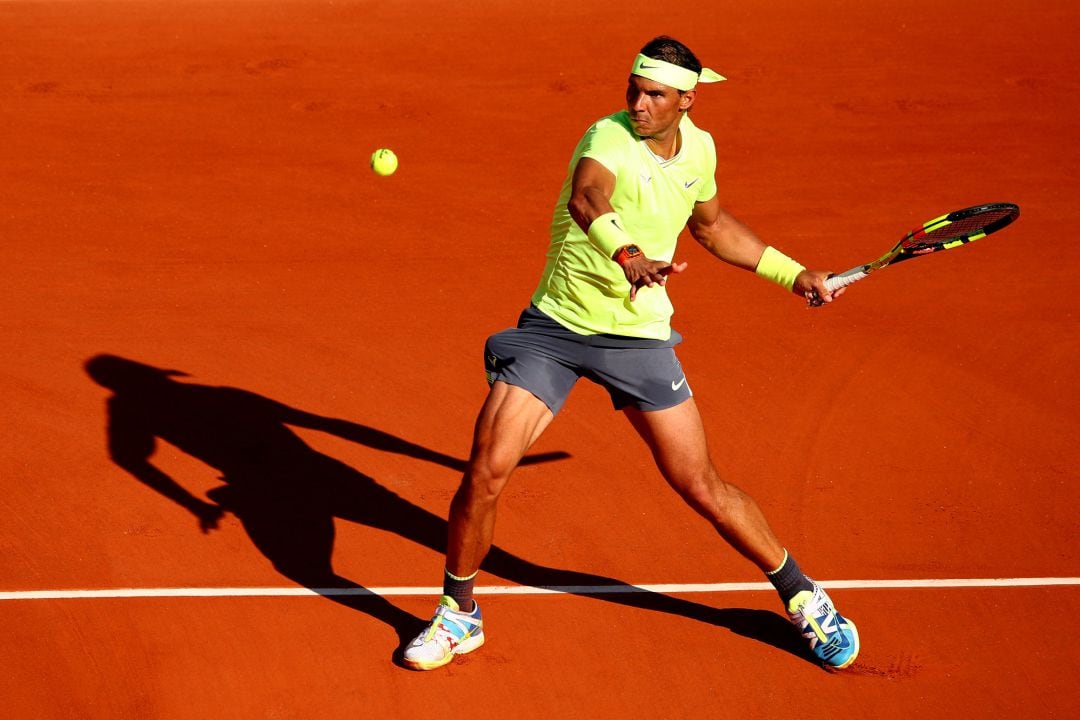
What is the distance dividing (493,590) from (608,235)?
2.25 m

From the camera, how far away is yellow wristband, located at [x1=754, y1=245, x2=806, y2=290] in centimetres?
611

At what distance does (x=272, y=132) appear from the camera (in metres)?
12.5

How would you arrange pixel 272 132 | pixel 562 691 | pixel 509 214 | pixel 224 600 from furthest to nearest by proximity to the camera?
pixel 272 132
pixel 509 214
pixel 224 600
pixel 562 691

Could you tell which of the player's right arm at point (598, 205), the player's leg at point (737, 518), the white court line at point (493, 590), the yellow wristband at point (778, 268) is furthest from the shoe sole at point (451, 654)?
the yellow wristband at point (778, 268)

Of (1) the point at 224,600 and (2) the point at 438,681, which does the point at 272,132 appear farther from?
(2) the point at 438,681

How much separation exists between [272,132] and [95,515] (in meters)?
6.23

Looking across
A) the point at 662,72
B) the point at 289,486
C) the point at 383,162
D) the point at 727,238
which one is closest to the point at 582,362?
the point at 727,238

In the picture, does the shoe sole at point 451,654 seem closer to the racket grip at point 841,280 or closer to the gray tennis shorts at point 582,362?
the gray tennis shorts at point 582,362

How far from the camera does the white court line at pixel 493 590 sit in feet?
21.2

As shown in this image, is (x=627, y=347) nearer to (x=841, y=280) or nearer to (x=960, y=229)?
(x=841, y=280)

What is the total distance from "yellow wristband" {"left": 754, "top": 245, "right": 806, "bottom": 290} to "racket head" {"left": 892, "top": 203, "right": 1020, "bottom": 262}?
1.76ft

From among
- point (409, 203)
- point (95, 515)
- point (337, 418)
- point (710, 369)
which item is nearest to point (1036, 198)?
point (710, 369)

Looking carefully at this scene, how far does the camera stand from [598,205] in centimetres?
539

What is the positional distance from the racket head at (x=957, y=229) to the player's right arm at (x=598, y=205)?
4.99ft
